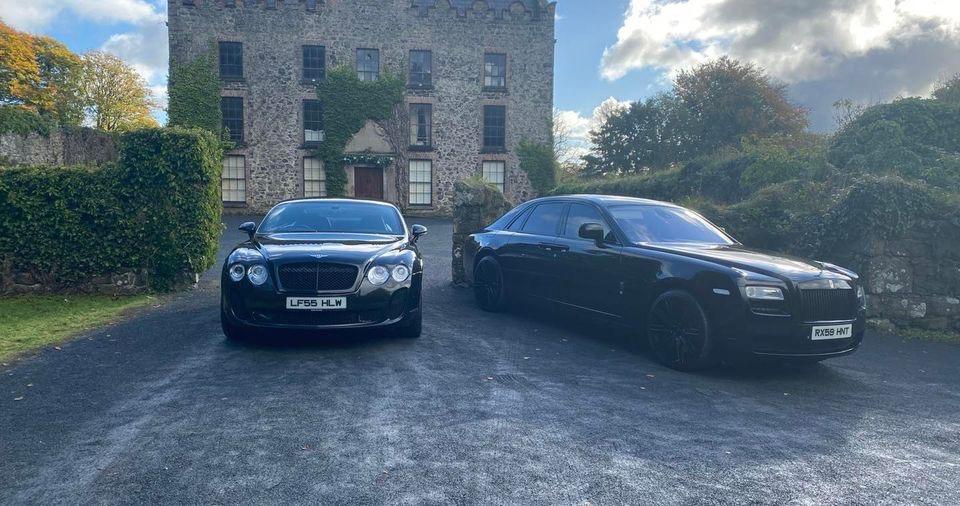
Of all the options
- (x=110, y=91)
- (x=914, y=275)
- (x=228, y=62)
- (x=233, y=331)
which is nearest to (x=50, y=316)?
(x=233, y=331)

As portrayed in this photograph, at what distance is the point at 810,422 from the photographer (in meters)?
4.50

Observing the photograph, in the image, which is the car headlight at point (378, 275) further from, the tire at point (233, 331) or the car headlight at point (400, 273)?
the tire at point (233, 331)

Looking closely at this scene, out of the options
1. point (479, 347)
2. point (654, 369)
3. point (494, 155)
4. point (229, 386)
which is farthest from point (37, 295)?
point (494, 155)

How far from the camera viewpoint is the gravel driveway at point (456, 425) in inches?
129

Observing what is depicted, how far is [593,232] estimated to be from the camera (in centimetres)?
666

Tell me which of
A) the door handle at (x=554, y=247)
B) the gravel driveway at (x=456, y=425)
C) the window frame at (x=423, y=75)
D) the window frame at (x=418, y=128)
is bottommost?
the gravel driveway at (x=456, y=425)

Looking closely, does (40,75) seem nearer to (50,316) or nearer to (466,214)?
(50,316)

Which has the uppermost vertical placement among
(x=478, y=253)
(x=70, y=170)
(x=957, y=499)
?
(x=70, y=170)

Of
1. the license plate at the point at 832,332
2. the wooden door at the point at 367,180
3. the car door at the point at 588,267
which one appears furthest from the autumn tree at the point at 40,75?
the license plate at the point at 832,332

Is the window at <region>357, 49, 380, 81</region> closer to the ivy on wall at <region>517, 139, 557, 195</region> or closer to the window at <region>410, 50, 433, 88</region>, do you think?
the window at <region>410, 50, 433, 88</region>

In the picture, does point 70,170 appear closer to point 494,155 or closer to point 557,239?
point 557,239

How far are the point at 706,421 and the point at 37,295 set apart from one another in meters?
9.31

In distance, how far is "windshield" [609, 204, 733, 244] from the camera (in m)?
6.65

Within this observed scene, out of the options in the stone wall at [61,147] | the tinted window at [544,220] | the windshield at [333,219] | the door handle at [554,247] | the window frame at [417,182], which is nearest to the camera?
the door handle at [554,247]
